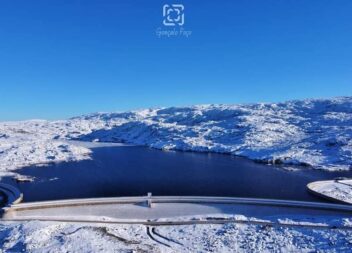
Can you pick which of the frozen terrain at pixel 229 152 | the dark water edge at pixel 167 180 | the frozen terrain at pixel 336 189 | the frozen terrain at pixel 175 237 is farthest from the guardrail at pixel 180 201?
the dark water edge at pixel 167 180

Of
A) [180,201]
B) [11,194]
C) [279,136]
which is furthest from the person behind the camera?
[279,136]

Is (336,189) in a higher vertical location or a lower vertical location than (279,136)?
lower

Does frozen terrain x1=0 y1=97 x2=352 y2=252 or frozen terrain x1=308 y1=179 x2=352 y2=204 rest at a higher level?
frozen terrain x1=0 y1=97 x2=352 y2=252

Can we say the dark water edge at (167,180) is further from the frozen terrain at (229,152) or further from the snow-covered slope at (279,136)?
the snow-covered slope at (279,136)

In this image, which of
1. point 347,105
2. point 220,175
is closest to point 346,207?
point 220,175

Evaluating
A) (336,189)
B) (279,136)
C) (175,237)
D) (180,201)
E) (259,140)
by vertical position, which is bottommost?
(336,189)

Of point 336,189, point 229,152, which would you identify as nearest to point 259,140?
point 229,152

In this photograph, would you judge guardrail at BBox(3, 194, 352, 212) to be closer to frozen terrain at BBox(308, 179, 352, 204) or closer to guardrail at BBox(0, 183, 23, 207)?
guardrail at BBox(0, 183, 23, 207)

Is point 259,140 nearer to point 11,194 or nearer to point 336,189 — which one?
point 336,189

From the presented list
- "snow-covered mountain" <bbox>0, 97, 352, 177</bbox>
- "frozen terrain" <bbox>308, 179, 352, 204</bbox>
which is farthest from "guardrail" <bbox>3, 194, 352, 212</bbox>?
"snow-covered mountain" <bbox>0, 97, 352, 177</bbox>
